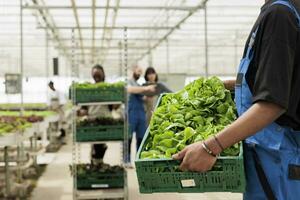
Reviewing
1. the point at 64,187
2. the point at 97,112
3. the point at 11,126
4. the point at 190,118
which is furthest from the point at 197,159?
the point at 64,187

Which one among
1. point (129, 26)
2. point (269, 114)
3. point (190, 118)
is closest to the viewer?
point (269, 114)

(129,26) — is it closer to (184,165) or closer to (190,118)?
(190,118)

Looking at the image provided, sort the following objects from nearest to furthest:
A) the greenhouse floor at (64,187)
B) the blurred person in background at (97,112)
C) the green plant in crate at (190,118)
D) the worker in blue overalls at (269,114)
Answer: the worker in blue overalls at (269,114) → the green plant in crate at (190,118) → the greenhouse floor at (64,187) → the blurred person in background at (97,112)

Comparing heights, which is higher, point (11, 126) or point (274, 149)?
point (274, 149)

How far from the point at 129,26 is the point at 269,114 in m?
8.46

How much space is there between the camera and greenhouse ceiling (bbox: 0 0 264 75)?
7.10 m

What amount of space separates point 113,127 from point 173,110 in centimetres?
291

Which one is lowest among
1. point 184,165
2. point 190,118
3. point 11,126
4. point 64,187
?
point 64,187

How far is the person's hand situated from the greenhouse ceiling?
12.4 feet

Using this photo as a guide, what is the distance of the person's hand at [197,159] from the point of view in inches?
60.7

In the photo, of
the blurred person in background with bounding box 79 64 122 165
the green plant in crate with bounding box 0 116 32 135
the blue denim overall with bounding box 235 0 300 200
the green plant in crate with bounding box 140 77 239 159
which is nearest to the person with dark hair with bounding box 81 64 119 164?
the blurred person in background with bounding box 79 64 122 165

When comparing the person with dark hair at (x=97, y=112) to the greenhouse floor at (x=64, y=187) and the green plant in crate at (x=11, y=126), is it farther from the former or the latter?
the green plant in crate at (x=11, y=126)

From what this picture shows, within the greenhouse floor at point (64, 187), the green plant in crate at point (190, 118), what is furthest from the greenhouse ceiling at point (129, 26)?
the green plant in crate at point (190, 118)

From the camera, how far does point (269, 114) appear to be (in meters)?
1.48
